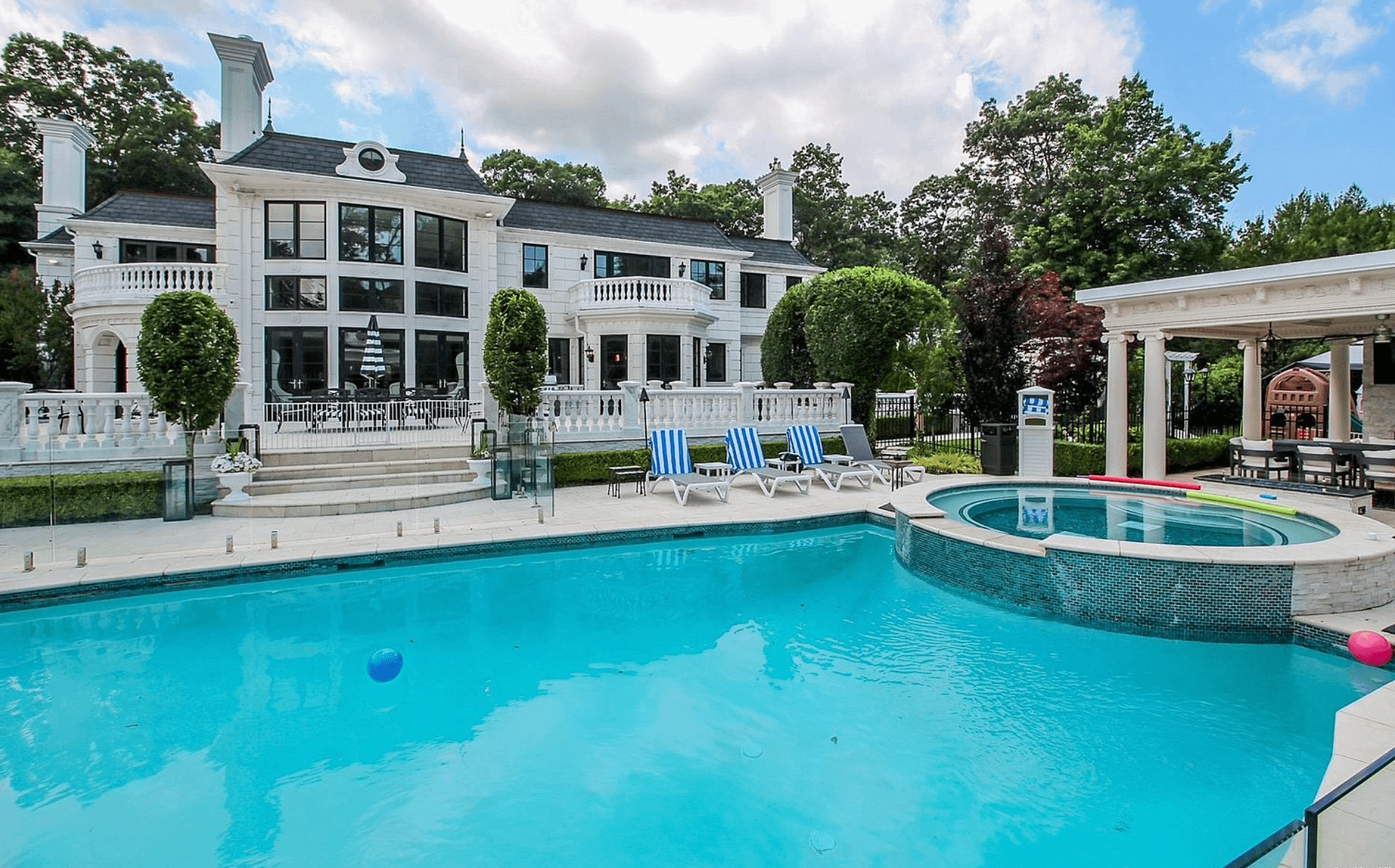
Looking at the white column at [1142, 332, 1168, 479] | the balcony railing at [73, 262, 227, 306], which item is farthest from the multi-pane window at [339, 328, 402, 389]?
the white column at [1142, 332, 1168, 479]

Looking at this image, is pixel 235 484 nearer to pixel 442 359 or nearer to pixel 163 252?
pixel 442 359

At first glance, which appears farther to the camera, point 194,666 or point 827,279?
point 827,279

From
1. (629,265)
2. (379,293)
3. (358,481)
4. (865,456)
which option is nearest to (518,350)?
(358,481)

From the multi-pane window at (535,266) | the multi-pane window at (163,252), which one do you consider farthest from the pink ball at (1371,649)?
the multi-pane window at (163,252)

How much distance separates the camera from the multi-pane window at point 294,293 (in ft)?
60.8

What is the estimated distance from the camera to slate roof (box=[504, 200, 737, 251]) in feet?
74.9

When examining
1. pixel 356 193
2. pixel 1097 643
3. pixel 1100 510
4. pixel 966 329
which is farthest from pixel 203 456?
pixel 966 329

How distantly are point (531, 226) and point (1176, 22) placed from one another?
17.5m

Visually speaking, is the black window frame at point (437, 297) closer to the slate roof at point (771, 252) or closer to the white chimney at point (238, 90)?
the white chimney at point (238, 90)

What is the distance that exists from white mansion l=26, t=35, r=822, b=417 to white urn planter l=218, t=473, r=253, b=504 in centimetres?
494

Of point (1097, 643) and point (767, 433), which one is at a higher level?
point (767, 433)

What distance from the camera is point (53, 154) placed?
71.1ft

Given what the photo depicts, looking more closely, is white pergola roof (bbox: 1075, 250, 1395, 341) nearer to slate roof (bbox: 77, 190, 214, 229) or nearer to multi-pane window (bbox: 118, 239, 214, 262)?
multi-pane window (bbox: 118, 239, 214, 262)

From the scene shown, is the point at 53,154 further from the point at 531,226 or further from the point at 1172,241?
the point at 1172,241
